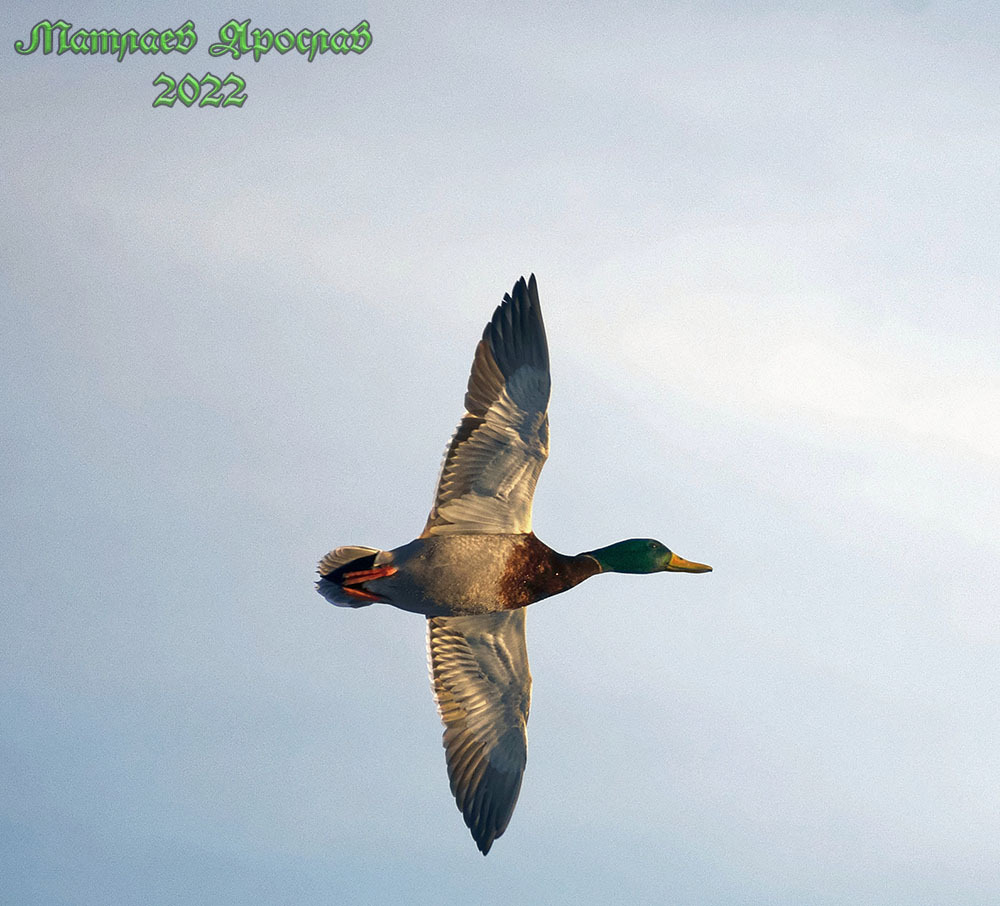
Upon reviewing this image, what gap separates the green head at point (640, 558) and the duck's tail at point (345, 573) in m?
2.62

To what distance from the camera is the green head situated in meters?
15.0

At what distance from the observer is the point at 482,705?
14586mm

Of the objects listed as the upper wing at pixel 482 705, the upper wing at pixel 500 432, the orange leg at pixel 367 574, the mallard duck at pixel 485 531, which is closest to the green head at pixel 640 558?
the mallard duck at pixel 485 531

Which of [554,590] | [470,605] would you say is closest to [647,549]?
[554,590]

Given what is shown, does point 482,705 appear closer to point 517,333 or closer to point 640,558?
point 640,558

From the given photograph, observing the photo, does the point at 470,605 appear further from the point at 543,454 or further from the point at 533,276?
the point at 533,276

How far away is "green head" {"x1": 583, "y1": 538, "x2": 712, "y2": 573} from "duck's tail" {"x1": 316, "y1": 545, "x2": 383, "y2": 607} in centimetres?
262

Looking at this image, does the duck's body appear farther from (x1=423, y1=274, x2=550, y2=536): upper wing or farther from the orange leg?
(x1=423, y1=274, x2=550, y2=536): upper wing

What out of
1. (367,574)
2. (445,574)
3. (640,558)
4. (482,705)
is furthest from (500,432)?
(482,705)

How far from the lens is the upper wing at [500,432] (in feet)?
43.8

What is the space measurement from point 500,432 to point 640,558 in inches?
107

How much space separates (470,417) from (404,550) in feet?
4.83

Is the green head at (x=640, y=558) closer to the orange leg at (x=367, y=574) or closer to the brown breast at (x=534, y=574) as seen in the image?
the brown breast at (x=534, y=574)

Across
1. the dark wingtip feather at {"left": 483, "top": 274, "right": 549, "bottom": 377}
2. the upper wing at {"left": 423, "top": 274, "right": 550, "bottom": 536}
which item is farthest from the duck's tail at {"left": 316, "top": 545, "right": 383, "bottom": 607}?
the dark wingtip feather at {"left": 483, "top": 274, "right": 549, "bottom": 377}
